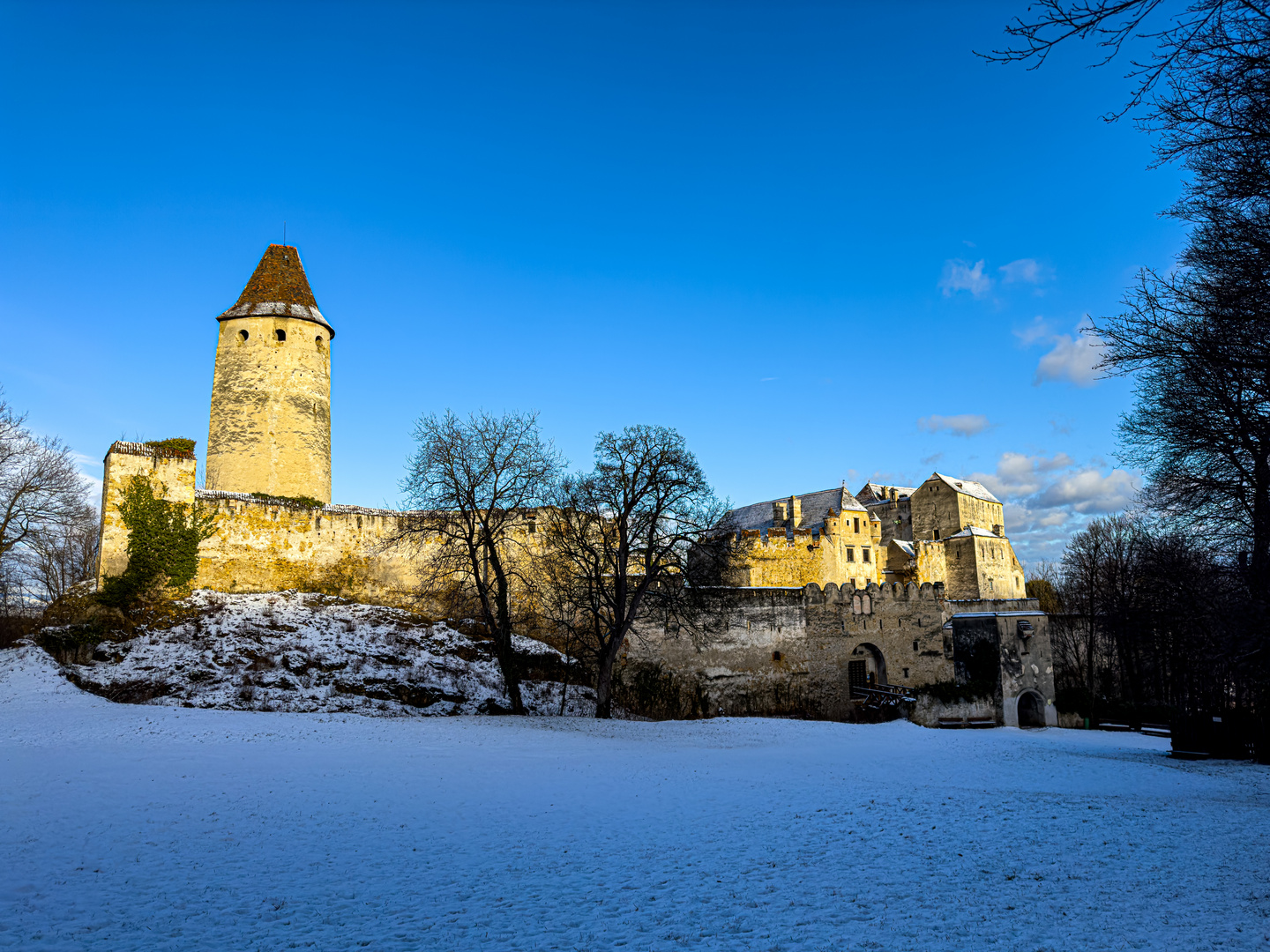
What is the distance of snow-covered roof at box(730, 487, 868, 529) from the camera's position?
157 ft

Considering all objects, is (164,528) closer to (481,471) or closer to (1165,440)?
(481,471)

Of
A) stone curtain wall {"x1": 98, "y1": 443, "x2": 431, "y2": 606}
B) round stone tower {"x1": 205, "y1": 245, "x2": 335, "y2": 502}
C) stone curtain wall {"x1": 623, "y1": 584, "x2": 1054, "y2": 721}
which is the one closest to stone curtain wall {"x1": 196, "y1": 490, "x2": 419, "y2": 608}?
stone curtain wall {"x1": 98, "y1": 443, "x2": 431, "y2": 606}

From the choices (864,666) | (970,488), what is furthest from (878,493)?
(864,666)

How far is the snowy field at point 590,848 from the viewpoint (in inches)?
195

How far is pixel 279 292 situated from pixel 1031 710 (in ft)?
101

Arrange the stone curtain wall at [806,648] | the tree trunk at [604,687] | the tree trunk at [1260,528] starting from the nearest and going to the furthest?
the tree trunk at [1260,528]
the tree trunk at [604,687]
the stone curtain wall at [806,648]

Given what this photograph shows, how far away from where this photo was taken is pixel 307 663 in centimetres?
1938

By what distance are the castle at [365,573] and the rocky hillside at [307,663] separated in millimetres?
2023

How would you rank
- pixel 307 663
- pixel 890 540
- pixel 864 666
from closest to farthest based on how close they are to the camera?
pixel 307 663 → pixel 864 666 → pixel 890 540

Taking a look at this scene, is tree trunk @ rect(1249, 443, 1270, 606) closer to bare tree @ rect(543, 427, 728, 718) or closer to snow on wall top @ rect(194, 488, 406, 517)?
bare tree @ rect(543, 427, 728, 718)

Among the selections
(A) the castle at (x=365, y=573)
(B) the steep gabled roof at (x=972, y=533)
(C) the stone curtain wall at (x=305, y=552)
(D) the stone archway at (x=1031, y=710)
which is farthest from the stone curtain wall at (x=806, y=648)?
(B) the steep gabled roof at (x=972, y=533)

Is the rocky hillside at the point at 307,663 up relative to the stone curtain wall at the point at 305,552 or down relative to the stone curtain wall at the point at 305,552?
down

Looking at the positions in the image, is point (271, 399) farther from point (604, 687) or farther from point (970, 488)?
point (970, 488)

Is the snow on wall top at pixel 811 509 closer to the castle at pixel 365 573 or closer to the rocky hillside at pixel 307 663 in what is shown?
the castle at pixel 365 573
